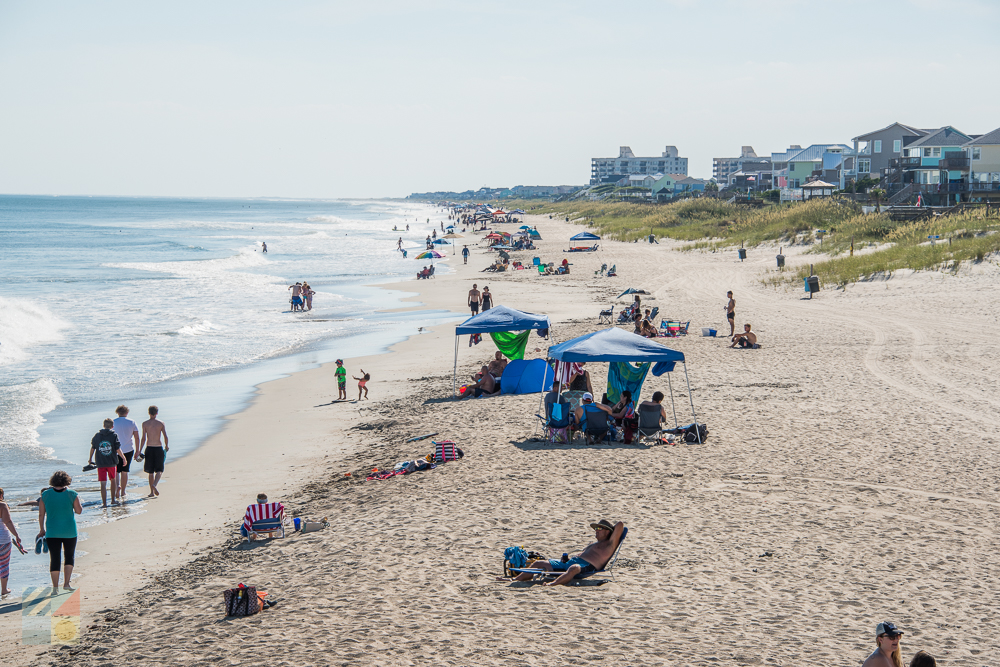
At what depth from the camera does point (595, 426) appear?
11828mm

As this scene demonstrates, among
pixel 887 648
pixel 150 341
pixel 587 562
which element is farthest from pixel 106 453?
pixel 150 341

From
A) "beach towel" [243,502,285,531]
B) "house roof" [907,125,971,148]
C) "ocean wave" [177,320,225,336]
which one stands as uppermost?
"house roof" [907,125,971,148]

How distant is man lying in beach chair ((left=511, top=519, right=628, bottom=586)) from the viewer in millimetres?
7328

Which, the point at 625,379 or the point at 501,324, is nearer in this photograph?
the point at 625,379

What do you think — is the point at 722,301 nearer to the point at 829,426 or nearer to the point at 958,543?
the point at 829,426

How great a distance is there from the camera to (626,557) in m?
7.81

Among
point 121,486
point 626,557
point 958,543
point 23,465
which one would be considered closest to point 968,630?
point 958,543

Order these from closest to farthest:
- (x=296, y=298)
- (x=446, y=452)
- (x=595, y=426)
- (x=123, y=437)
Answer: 1. (x=123, y=437)
2. (x=446, y=452)
3. (x=595, y=426)
4. (x=296, y=298)

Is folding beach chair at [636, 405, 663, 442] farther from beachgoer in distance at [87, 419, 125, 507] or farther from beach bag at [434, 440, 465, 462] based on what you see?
beachgoer in distance at [87, 419, 125, 507]

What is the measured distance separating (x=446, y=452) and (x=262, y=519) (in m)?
2.96

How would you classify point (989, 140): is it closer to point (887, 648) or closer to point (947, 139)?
point (947, 139)

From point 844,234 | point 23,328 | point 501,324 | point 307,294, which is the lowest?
point 23,328

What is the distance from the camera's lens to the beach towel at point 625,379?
41.3ft

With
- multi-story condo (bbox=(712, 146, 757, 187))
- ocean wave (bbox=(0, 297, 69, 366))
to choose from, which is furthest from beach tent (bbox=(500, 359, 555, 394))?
multi-story condo (bbox=(712, 146, 757, 187))
